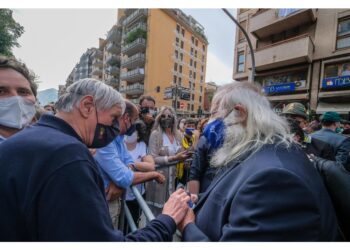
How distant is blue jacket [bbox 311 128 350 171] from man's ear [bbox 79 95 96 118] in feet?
11.9

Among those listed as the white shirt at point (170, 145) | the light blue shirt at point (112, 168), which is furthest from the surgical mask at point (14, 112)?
the white shirt at point (170, 145)

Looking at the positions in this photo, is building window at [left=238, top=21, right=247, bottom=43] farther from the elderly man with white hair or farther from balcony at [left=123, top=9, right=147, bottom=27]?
the elderly man with white hair

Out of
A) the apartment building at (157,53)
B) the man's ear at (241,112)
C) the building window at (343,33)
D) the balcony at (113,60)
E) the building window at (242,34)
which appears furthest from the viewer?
the balcony at (113,60)

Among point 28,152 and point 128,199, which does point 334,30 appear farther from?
point 28,152

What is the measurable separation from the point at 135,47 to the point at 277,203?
123 feet

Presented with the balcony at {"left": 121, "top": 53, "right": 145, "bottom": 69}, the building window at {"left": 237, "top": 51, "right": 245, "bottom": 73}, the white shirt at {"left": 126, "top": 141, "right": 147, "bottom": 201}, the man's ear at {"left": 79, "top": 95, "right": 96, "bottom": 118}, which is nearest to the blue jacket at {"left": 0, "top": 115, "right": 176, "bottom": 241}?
the man's ear at {"left": 79, "top": 95, "right": 96, "bottom": 118}

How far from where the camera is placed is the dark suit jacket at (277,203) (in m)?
0.91

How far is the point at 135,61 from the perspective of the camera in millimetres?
36312

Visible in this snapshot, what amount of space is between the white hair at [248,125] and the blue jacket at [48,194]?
794mm

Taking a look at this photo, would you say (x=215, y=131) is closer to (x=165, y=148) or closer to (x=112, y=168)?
(x=112, y=168)

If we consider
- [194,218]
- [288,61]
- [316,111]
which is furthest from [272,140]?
[288,61]

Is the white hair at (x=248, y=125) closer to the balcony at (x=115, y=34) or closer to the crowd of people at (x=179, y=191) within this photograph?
the crowd of people at (x=179, y=191)

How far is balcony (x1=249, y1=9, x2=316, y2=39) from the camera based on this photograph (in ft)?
46.6

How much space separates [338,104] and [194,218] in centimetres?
1569
